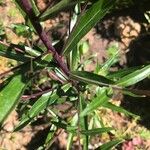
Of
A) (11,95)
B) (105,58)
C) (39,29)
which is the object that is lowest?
(105,58)

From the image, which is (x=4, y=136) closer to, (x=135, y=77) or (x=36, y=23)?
(x=135, y=77)

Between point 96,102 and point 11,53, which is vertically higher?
point 11,53

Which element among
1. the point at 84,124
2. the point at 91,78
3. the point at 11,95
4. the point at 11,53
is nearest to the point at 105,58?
the point at 84,124

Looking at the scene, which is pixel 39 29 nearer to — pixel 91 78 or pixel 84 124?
pixel 91 78

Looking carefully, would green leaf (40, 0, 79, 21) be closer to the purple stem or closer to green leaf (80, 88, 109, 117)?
the purple stem

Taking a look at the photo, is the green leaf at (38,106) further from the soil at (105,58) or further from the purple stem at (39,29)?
the soil at (105,58)

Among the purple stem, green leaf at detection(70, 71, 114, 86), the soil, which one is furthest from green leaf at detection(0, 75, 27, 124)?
the soil

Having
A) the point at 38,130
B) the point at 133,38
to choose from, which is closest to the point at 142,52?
the point at 133,38
